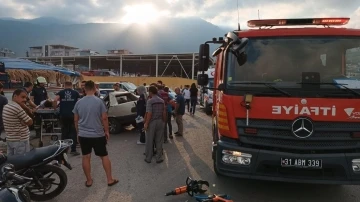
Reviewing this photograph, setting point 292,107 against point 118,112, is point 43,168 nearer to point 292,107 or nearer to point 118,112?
point 292,107

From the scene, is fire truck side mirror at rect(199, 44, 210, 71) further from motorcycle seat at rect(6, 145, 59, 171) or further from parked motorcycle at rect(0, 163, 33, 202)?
parked motorcycle at rect(0, 163, 33, 202)

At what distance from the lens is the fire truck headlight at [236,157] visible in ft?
13.7

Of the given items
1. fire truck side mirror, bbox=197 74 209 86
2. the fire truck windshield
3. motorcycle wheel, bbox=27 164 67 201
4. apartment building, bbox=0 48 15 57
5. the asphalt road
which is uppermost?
apartment building, bbox=0 48 15 57

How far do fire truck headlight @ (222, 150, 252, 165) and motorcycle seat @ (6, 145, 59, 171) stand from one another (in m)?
2.52

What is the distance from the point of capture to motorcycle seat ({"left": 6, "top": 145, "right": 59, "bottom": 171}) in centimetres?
425

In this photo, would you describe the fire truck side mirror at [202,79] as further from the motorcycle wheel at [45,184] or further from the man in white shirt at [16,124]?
the man in white shirt at [16,124]

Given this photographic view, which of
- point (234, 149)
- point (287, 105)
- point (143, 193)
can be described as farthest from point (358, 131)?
point (143, 193)

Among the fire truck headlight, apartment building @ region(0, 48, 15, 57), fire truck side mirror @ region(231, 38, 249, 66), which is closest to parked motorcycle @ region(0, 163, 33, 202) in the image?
the fire truck headlight

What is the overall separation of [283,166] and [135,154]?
4.31 meters

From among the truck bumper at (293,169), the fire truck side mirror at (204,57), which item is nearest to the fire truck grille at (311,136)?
the truck bumper at (293,169)

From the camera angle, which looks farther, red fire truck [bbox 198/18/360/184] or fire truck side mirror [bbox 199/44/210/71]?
fire truck side mirror [bbox 199/44/210/71]

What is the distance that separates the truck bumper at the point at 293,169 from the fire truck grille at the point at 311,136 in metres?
0.12

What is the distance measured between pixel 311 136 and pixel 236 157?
102 cm

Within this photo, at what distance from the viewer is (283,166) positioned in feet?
13.4
